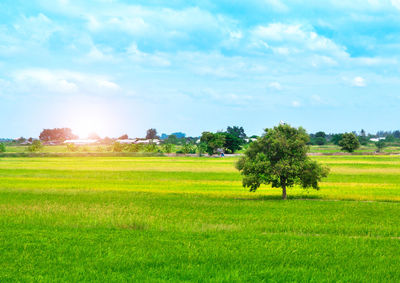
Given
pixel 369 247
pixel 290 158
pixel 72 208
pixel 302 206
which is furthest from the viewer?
pixel 290 158

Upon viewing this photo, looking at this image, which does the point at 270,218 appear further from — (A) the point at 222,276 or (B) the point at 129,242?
(A) the point at 222,276

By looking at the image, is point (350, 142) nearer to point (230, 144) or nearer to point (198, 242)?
point (230, 144)

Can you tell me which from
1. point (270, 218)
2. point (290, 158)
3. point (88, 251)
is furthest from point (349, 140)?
point (88, 251)

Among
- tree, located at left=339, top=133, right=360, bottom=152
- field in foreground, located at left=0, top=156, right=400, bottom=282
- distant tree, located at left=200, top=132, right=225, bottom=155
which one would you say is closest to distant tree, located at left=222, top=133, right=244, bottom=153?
distant tree, located at left=200, top=132, right=225, bottom=155

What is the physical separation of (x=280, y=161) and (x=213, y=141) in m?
147

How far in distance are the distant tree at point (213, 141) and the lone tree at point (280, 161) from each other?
462 feet

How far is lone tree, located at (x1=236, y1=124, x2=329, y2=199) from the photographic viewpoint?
1391 inches

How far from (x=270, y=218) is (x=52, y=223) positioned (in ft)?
37.9

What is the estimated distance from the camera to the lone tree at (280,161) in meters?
35.3

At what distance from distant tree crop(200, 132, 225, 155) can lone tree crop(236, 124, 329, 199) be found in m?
141

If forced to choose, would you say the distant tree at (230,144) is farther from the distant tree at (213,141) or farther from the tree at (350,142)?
the tree at (350,142)

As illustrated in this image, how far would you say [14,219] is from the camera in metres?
24.0

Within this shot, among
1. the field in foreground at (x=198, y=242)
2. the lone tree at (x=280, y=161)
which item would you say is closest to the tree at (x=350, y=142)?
the lone tree at (x=280, y=161)

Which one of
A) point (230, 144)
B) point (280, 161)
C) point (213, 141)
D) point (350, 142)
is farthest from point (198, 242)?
point (230, 144)
